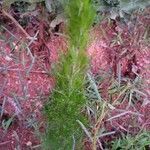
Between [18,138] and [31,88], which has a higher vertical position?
[31,88]

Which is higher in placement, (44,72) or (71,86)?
(71,86)

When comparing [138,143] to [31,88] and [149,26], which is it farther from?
[149,26]

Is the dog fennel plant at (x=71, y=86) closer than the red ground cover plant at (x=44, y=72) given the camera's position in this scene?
Yes

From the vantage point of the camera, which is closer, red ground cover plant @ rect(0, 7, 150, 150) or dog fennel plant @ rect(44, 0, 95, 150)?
dog fennel plant @ rect(44, 0, 95, 150)

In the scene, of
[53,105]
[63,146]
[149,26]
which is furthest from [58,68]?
[149,26]
